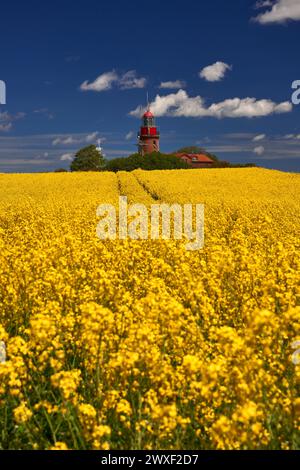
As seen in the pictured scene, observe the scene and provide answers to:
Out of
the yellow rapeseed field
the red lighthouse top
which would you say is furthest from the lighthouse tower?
the yellow rapeseed field

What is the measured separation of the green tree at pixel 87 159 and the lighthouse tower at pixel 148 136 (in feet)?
38.3

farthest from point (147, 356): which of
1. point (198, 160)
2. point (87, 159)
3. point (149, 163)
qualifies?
point (198, 160)

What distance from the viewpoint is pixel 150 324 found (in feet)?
14.9

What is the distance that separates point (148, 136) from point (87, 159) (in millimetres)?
15992

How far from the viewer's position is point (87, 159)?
89375 millimetres

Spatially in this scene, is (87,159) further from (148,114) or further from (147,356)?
(147,356)

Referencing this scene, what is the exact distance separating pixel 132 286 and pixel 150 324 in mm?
2986

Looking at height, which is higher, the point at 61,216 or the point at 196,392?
the point at 61,216

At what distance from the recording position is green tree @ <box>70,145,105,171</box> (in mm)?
88938

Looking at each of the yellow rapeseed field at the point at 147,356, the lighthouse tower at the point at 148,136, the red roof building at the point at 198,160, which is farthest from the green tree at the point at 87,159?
the yellow rapeseed field at the point at 147,356

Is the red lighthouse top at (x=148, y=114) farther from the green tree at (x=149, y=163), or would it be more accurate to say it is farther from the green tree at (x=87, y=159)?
the green tree at (x=149, y=163)

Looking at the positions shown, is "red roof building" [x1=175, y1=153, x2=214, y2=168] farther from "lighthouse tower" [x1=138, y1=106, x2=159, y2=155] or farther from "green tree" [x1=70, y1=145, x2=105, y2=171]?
"green tree" [x1=70, y1=145, x2=105, y2=171]
